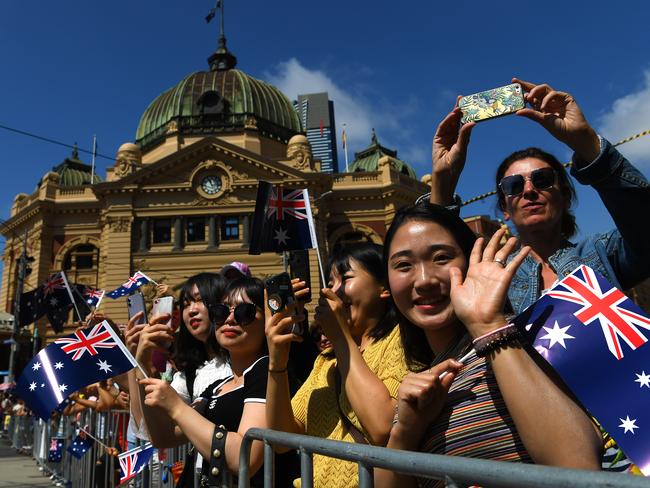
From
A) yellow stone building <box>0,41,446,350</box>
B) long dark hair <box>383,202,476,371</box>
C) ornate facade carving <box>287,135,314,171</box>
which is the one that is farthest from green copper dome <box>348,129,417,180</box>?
long dark hair <box>383,202,476,371</box>

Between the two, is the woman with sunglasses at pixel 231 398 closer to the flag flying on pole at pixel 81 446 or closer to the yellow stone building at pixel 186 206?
the flag flying on pole at pixel 81 446

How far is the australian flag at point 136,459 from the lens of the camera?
494cm

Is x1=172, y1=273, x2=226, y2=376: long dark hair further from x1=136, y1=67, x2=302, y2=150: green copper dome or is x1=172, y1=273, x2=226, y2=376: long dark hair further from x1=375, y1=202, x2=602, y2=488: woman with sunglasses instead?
x1=136, y1=67, x2=302, y2=150: green copper dome

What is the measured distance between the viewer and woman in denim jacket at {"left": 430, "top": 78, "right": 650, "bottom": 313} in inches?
85.6

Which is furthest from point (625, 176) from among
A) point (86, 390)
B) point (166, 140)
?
point (166, 140)

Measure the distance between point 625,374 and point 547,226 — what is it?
49.0 inches

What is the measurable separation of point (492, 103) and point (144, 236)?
1258 inches

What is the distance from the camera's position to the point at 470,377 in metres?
1.61

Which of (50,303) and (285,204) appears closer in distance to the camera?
(285,204)

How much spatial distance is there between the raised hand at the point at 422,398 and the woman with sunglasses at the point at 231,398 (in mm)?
932

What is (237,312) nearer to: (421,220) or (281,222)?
(281,222)

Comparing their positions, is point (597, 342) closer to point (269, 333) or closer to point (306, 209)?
point (269, 333)

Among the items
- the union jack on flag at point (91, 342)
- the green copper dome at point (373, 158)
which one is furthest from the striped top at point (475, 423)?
the green copper dome at point (373, 158)

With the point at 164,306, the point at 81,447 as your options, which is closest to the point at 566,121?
the point at 164,306
